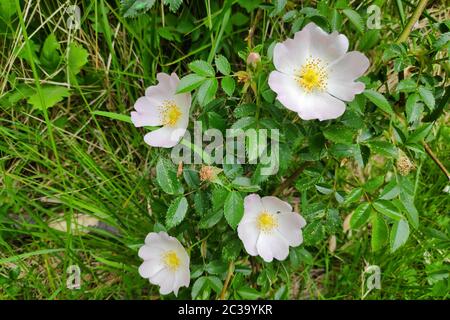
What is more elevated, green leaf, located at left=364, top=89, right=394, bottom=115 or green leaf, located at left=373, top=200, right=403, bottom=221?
green leaf, located at left=364, top=89, right=394, bottom=115

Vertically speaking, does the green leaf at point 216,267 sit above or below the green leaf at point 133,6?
below

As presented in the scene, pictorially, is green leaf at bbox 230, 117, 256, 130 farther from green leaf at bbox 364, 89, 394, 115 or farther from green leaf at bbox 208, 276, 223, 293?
green leaf at bbox 208, 276, 223, 293

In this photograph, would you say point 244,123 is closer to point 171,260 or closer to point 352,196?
point 352,196

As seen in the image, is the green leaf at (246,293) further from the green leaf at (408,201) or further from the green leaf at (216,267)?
the green leaf at (408,201)

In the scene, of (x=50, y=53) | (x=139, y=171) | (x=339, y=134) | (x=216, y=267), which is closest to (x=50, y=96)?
(x=50, y=53)

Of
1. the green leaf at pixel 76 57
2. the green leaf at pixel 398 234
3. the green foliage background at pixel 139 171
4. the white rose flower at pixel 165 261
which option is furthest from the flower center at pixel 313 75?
the green leaf at pixel 76 57

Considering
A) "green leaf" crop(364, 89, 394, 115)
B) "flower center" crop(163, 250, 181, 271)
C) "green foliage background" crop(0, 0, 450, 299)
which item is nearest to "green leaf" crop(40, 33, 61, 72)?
"green foliage background" crop(0, 0, 450, 299)
